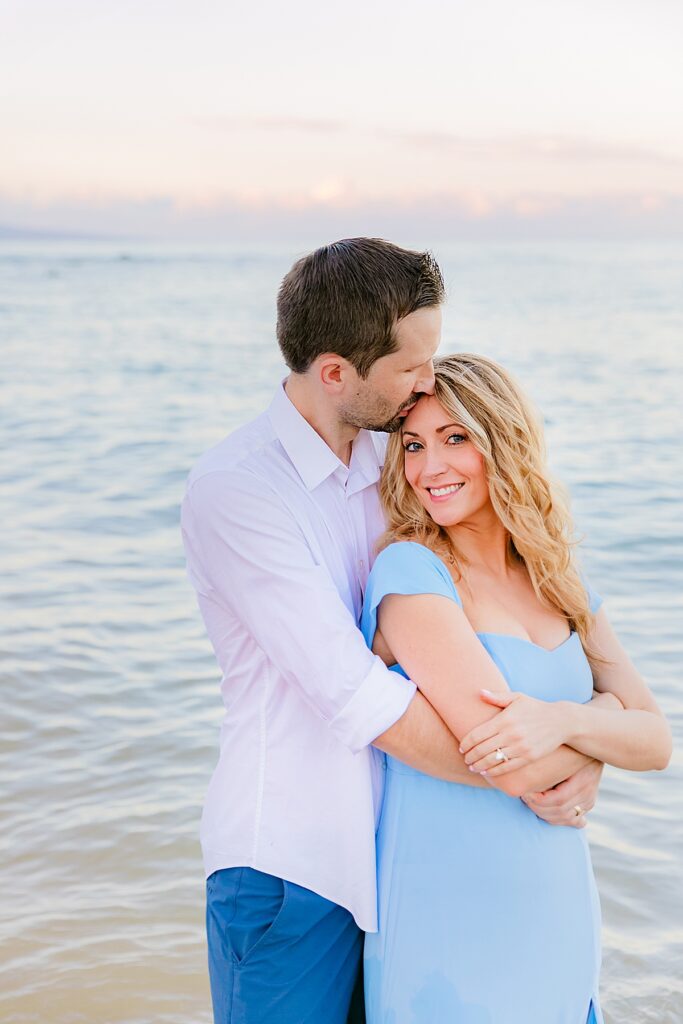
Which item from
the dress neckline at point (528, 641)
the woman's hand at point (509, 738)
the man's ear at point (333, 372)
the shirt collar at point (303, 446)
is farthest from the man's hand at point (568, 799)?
the man's ear at point (333, 372)

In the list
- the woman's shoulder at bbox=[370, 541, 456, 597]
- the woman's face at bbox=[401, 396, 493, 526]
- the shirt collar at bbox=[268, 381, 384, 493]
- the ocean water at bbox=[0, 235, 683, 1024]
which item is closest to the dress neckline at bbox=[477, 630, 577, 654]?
the woman's shoulder at bbox=[370, 541, 456, 597]

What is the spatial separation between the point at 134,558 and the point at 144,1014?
4.30m

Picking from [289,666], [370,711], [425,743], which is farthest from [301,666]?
[425,743]

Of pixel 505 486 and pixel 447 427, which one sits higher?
pixel 447 427

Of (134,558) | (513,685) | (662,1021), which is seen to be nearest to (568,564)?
(513,685)

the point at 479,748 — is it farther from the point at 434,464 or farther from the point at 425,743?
the point at 434,464

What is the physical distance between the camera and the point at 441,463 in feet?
7.63

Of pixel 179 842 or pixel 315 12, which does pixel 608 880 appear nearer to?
pixel 179 842

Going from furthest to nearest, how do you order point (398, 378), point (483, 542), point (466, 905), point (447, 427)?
point (483, 542), point (447, 427), point (398, 378), point (466, 905)

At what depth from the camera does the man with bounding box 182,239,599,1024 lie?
2.06 m

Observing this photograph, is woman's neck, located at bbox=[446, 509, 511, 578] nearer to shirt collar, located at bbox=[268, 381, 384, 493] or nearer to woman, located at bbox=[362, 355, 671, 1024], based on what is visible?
woman, located at bbox=[362, 355, 671, 1024]

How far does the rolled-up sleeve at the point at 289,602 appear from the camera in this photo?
6.56 feet

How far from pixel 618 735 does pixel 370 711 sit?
20.6 inches

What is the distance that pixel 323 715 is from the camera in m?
2.03
